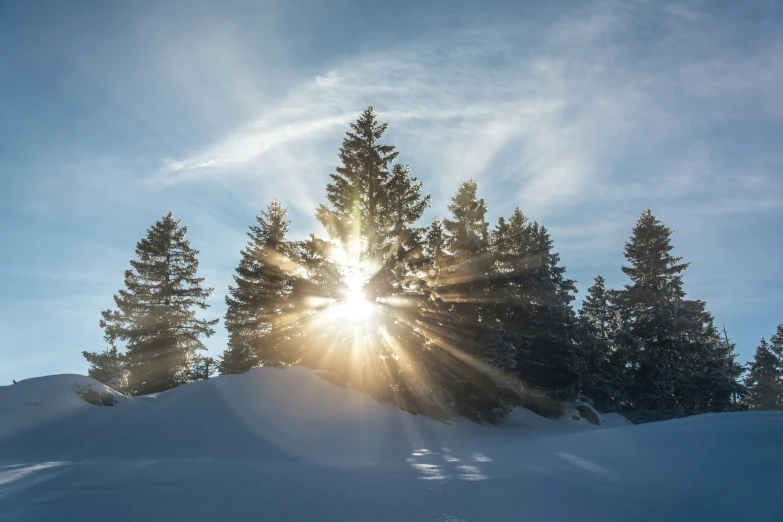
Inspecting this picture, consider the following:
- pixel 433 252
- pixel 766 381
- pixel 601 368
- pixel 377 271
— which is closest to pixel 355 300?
pixel 377 271

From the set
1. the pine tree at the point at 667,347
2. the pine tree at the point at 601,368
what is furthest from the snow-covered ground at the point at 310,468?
the pine tree at the point at 667,347

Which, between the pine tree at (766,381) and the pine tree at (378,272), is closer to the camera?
the pine tree at (378,272)

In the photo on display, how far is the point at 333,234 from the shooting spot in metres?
25.8

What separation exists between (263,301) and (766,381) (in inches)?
2114

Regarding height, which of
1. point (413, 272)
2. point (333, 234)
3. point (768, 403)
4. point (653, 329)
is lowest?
point (768, 403)

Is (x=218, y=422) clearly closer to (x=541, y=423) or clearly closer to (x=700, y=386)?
(x=541, y=423)

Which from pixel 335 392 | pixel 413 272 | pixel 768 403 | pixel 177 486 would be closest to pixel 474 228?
pixel 413 272

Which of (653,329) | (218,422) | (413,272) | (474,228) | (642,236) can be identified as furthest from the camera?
(642,236)

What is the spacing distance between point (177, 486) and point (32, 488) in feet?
6.10

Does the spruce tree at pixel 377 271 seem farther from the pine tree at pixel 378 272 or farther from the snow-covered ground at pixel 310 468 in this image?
the snow-covered ground at pixel 310 468

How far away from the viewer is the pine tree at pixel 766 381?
49.0 meters

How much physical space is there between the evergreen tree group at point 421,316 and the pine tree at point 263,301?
0.37ft

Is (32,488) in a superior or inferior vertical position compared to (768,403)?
superior

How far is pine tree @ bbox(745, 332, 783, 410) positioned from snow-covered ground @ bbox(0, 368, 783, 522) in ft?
163
